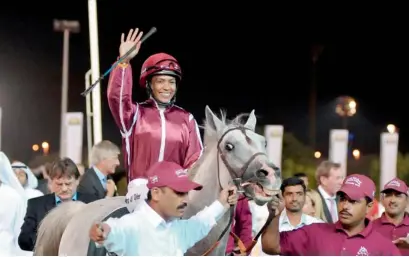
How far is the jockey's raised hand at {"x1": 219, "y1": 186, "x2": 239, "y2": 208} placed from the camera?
15.2 ft

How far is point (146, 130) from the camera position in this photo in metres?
5.20

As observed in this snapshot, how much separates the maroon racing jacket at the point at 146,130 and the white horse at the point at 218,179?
7.7 inches

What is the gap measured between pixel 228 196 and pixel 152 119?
0.84m

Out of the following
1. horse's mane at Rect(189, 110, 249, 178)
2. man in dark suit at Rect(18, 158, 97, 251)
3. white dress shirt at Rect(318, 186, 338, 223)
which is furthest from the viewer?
white dress shirt at Rect(318, 186, 338, 223)

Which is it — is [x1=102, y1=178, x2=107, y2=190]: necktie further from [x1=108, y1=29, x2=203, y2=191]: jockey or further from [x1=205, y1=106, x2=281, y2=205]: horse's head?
[x1=205, y1=106, x2=281, y2=205]: horse's head

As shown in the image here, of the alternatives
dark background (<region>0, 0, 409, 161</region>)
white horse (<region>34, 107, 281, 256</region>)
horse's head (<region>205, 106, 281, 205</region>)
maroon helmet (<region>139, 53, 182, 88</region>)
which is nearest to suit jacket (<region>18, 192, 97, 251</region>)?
white horse (<region>34, 107, 281, 256</region>)

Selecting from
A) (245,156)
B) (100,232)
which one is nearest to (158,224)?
(100,232)

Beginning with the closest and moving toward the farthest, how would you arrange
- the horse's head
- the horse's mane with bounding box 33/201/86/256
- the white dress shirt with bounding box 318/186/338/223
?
the horse's head, the horse's mane with bounding box 33/201/86/256, the white dress shirt with bounding box 318/186/338/223

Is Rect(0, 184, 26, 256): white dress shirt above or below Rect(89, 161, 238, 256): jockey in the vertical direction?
below

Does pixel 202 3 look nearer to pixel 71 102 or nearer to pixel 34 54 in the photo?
pixel 34 54

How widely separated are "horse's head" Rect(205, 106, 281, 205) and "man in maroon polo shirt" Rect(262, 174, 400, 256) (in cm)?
27

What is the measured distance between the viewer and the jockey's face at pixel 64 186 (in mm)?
6426

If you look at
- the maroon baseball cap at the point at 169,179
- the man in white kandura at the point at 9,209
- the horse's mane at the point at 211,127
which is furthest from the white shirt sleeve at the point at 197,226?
the man in white kandura at the point at 9,209

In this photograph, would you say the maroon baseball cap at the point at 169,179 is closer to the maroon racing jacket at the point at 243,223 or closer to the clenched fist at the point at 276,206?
the clenched fist at the point at 276,206
